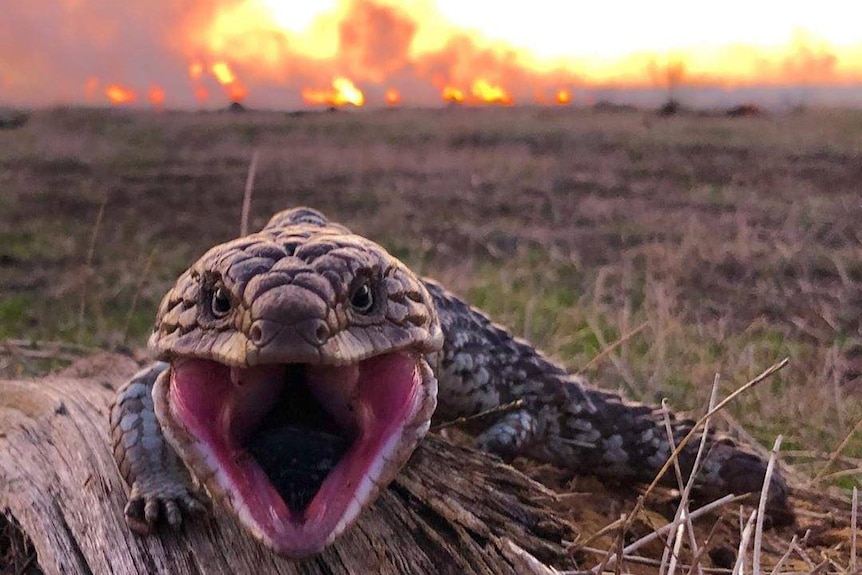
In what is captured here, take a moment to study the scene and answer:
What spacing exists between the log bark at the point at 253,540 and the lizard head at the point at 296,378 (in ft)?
1.36

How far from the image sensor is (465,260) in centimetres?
1055

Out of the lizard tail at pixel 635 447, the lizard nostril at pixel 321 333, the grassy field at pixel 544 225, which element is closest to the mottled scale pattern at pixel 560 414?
the lizard tail at pixel 635 447

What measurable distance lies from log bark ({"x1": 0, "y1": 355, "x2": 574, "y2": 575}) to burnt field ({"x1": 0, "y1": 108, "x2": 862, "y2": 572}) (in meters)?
0.94

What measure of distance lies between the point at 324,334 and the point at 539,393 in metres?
2.20

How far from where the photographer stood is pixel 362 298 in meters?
1.94

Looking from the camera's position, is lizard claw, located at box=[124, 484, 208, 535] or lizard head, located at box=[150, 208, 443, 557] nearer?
lizard head, located at box=[150, 208, 443, 557]

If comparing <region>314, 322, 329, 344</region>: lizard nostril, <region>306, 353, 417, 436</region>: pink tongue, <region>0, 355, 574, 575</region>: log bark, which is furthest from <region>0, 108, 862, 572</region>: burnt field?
<region>314, 322, 329, 344</region>: lizard nostril

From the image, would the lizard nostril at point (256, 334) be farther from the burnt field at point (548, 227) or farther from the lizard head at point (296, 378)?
the burnt field at point (548, 227)

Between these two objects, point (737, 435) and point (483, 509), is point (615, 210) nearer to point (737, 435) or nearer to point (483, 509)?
point (737, 435)

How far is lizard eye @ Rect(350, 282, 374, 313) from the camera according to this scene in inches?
75.2

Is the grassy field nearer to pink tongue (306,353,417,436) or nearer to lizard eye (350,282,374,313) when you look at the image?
pink tongue (306,353,417,436)

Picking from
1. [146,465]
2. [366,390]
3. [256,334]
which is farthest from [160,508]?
[256,334]

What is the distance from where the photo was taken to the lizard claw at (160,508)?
2314 mm

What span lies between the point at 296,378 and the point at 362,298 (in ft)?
1.20
